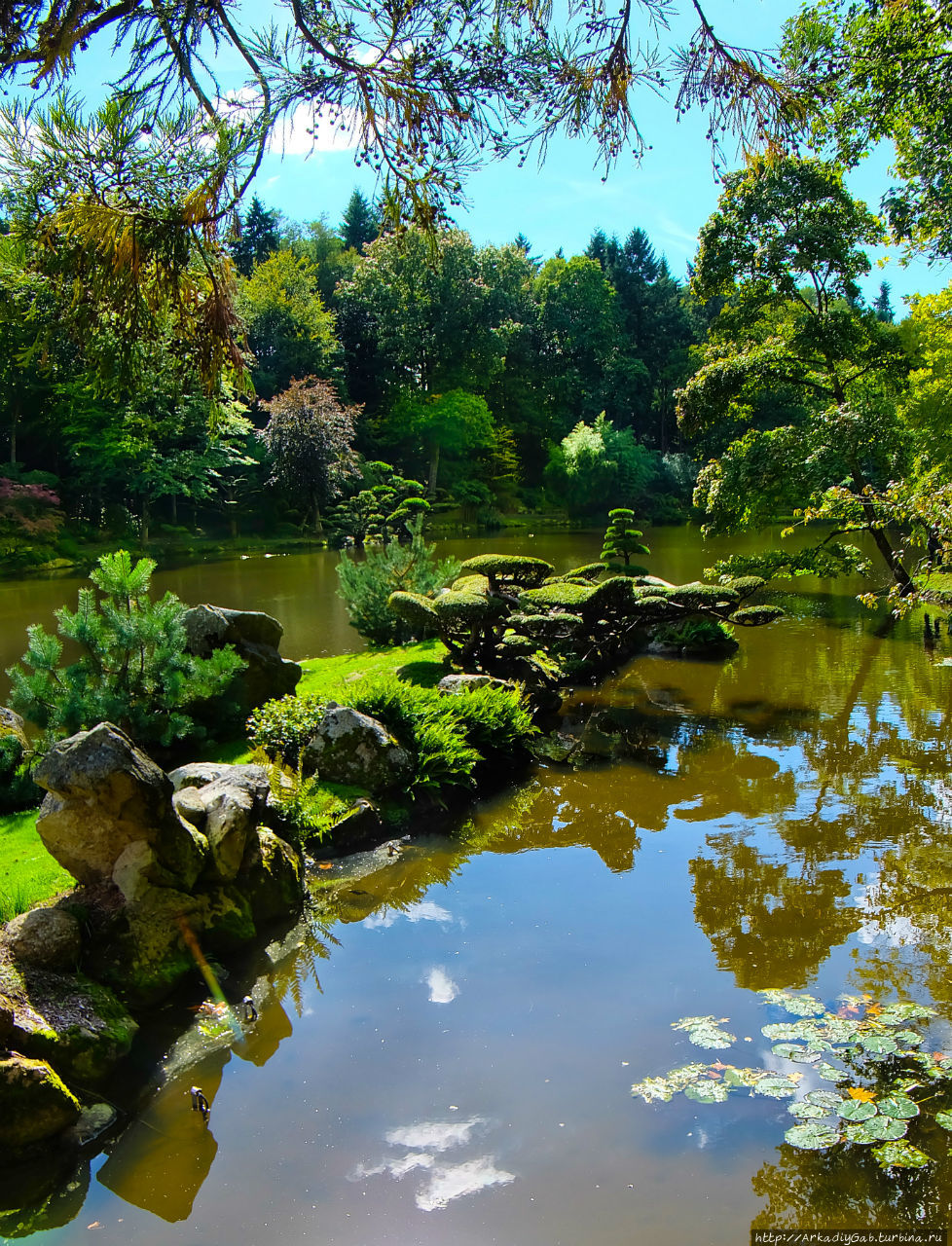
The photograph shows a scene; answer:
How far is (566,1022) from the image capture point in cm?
397

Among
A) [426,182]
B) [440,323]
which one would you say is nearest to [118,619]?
[426,182]

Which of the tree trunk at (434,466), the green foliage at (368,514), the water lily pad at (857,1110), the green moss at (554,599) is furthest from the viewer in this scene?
the tree trunk at (434,466)

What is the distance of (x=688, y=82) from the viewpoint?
4.07 meters

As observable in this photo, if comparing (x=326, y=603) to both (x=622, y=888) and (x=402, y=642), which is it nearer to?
(x=402, y=642)

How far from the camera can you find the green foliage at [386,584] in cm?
1173

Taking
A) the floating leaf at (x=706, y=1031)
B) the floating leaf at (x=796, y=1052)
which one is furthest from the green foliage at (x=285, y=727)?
the floating leaf at (x=796, y=1052)

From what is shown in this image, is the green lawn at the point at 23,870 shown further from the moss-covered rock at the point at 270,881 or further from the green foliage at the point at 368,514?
the green foliage at the point at 368,514

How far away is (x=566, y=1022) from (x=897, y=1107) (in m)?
1.43

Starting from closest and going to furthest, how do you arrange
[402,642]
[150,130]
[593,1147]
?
[593,1147], [150,130], [402,642]

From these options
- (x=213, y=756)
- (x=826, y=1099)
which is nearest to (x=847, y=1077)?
(x=826, y=1099)

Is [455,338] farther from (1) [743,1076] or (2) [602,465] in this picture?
(1) [743,1076]

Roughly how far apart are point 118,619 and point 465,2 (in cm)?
460

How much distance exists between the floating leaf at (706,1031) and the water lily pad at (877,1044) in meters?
0.55

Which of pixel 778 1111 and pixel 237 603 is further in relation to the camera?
pixel 237 603
